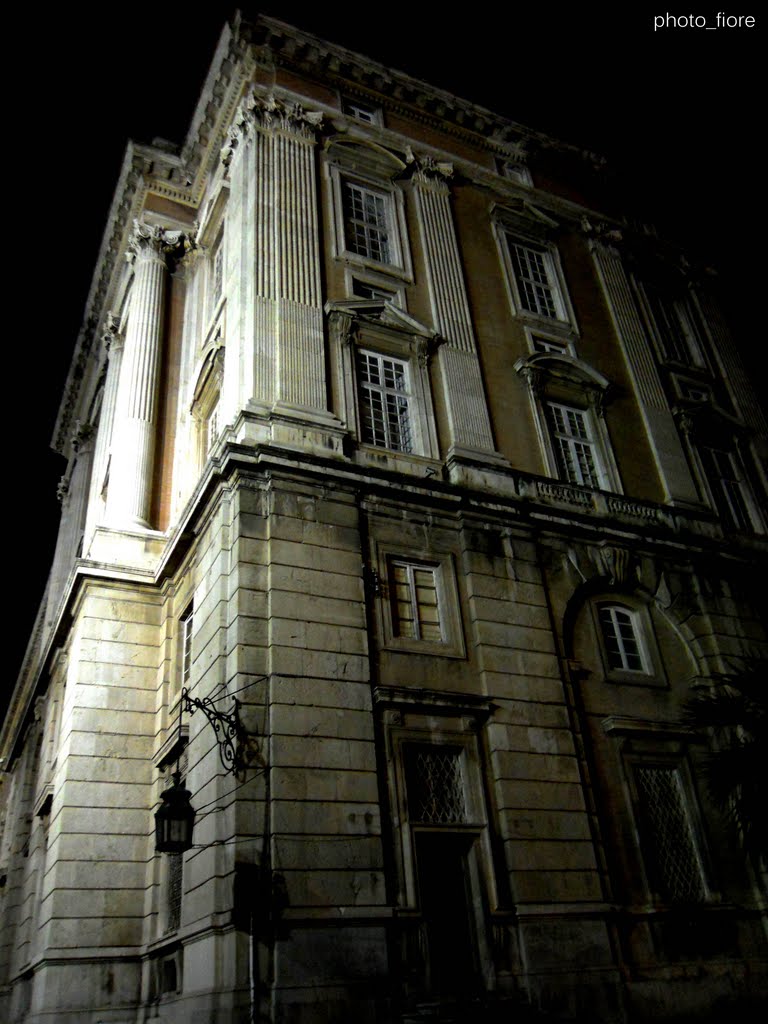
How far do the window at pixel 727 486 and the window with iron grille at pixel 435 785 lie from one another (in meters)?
11.6

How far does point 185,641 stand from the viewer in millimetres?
18625

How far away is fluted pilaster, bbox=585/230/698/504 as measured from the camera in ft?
A: 74.8

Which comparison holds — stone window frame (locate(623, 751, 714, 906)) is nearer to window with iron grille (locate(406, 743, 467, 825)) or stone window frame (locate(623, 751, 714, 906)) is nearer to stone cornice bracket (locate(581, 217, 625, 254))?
window with iron grille (locate(406, 743, 467, 825))

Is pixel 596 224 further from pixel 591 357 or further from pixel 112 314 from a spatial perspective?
pixel 112 314

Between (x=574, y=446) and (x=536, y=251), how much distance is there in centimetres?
804

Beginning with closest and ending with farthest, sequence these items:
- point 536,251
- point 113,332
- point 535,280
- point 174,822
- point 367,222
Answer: point 174,822 < point 367,222 < point 535,280 < point 536,251 < point 113,332

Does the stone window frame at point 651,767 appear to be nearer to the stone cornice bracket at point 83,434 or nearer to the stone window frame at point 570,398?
the stone window frame at point 570,398

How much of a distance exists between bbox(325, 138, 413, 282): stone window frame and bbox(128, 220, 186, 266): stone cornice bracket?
20.1 ft

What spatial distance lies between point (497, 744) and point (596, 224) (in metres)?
19.6

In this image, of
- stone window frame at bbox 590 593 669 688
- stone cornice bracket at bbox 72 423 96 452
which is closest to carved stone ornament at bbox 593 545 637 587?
stone window frame at bbox 590 593 669 688

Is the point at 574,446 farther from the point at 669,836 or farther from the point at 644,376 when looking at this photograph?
the point at 669,836

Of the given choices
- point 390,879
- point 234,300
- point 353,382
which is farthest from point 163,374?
point 390,879

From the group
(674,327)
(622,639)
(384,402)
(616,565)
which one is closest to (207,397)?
(384,402)

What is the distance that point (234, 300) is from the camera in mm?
20656
